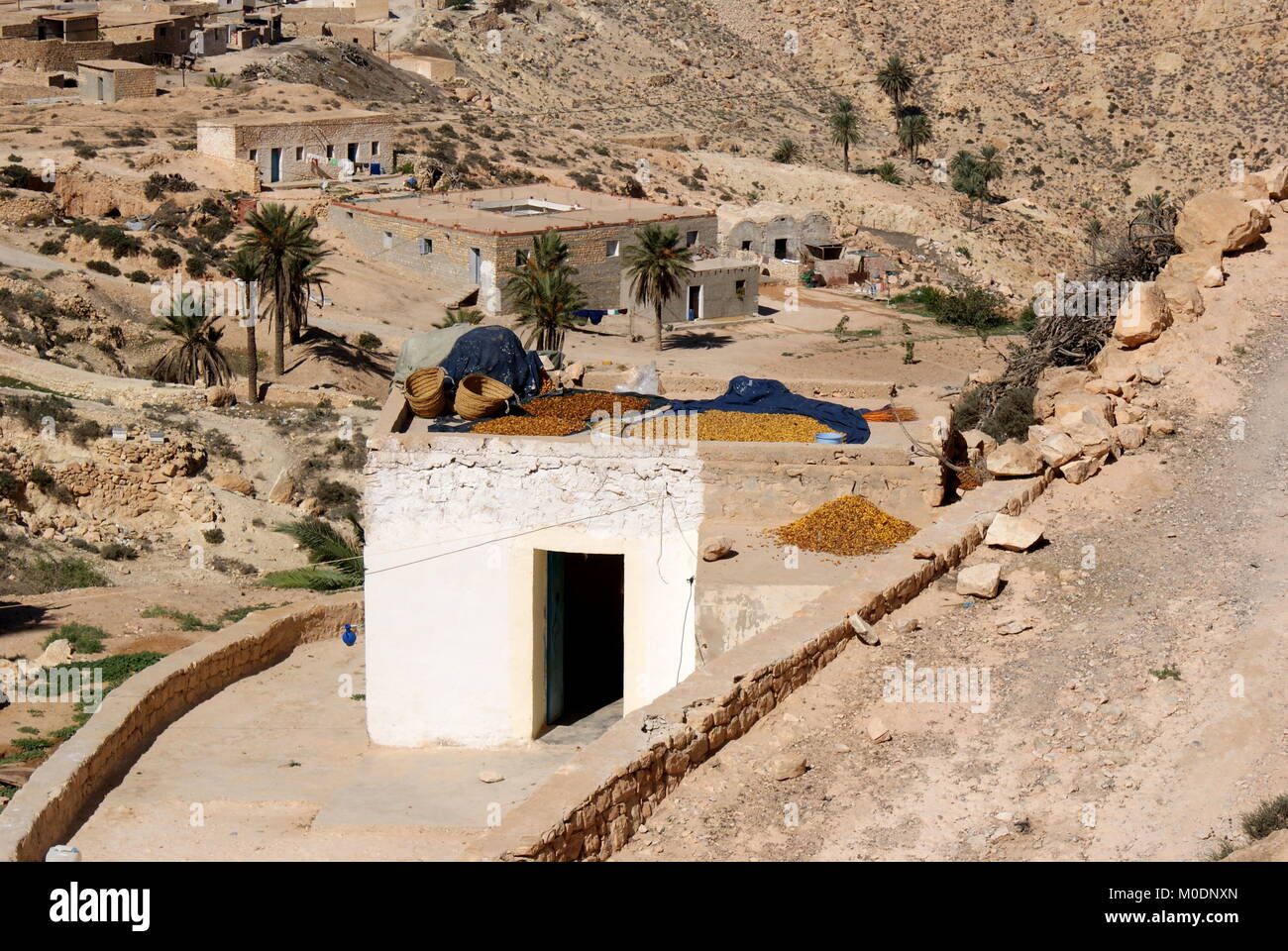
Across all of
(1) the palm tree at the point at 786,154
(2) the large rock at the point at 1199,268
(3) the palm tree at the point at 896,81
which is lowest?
(2) the large rock at the point at 1199,268

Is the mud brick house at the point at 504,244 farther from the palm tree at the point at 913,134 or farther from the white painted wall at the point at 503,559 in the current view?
the white painted wall at the point at 503,559

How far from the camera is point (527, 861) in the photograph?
9.57m

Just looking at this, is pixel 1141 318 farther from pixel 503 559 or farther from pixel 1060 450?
pixel 503 559

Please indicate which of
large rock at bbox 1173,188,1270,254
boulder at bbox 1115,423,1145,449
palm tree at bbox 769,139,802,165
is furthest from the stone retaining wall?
palm tree at bbox 769,139,802,165

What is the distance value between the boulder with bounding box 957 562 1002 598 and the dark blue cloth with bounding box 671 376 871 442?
3245 millimetres

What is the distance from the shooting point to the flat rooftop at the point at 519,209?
50312 mm

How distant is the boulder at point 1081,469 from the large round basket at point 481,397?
18.1ft

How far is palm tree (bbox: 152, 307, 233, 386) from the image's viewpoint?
37625 millimetres

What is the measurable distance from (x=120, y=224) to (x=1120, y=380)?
38.1m

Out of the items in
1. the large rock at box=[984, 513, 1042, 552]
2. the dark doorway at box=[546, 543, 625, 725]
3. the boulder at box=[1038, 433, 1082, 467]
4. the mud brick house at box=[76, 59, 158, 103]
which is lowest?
the dark doorway at box=[546, 543, 625, 725]

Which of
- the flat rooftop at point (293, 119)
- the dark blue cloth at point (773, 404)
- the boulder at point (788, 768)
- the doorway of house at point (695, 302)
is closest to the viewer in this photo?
the boulder at point (788, 768)

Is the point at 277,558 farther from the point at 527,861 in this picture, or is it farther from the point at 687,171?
the point at 687,171

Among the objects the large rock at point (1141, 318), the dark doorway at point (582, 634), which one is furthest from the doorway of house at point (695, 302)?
the large rock at point (1141, 318)

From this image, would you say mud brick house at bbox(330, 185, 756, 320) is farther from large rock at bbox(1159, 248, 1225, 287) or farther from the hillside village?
large rock at bbox(1159, 248, 1225, 287)
